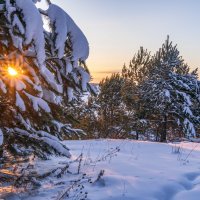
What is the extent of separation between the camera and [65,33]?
272 centimetres

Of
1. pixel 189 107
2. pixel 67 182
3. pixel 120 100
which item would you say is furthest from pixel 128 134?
pixel 67 182

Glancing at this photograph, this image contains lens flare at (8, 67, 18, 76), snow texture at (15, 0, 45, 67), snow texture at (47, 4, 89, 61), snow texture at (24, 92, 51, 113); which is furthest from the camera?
snow texture at (24, 92, 51, 113)

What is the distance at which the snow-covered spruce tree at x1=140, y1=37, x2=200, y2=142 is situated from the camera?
60.1 ft

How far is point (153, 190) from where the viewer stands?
3854mm

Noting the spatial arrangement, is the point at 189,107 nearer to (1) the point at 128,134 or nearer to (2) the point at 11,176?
(1) the point at 128,134

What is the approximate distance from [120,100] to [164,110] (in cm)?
588

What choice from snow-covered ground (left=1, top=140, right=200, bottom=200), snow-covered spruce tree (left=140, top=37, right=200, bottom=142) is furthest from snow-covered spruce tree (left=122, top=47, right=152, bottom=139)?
snow-covered ground (left=1, top=140, right=200, bottom=200)

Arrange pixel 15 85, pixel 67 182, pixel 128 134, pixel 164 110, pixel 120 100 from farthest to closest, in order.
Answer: pixel 120 100, pixel 128 134, pixel 164 110, pixel 67 182, pixel 15 85

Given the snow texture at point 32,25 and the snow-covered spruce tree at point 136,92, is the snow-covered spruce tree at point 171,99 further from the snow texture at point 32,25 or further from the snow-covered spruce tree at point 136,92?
the snow texture at point 32,25

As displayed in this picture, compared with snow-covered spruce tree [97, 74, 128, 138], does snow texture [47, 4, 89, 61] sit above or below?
below

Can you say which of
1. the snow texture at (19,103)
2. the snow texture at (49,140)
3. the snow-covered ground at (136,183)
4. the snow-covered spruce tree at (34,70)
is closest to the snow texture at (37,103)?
the snow-covered spruce tree at (34,70)

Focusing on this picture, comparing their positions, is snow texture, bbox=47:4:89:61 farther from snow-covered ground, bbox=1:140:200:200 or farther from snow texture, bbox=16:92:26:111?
snow-covered ground, bbox=1:140:200:200

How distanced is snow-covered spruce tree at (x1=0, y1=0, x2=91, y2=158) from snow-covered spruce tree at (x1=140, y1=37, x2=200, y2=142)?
14458mm

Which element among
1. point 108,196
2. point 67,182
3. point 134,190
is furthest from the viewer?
point 67,182
